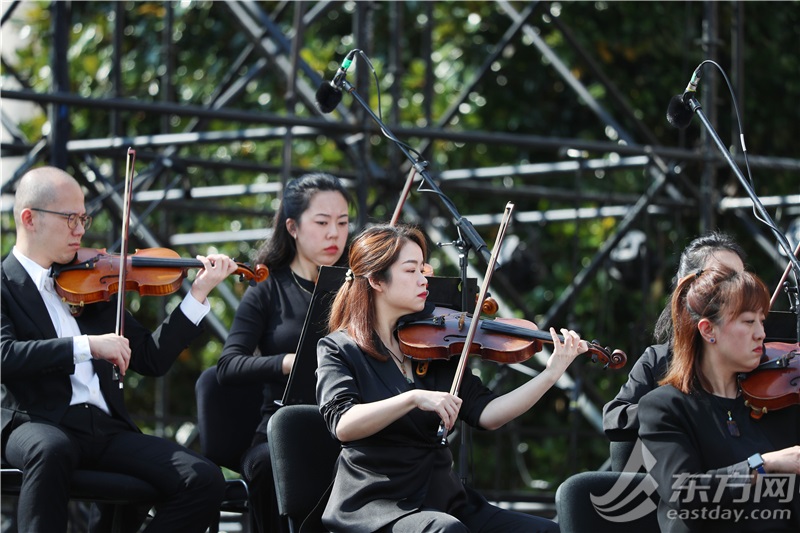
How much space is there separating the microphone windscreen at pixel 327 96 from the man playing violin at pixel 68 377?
0.61 metres

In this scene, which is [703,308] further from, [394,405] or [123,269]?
[123,269]

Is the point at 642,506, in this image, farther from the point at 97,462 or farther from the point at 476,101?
the point at 476,101

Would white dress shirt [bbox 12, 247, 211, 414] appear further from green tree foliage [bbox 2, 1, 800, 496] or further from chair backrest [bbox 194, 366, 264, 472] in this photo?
green tree foliage [bbox 2, 1, 800, 496]

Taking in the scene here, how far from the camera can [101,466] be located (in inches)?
143

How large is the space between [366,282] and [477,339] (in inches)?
13.5

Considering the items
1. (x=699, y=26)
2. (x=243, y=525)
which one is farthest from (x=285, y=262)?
(x=699, y=26)

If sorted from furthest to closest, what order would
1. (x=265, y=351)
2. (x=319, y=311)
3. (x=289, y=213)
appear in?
(x=289, y=213) → (x=265, y=351) → (x=319, y=311)

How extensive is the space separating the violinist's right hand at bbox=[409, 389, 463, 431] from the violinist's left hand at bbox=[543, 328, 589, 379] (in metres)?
0.33

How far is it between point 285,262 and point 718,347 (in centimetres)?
163

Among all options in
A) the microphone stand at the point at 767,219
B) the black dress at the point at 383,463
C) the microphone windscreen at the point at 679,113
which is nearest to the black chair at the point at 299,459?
the black dress at the point at 383,463

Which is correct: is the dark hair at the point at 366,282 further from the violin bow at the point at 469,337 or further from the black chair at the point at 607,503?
the black chair at the point at 607,503

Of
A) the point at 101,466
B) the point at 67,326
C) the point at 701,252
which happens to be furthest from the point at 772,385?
the point at 67,326

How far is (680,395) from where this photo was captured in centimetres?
310

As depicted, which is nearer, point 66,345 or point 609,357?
point 609,357
